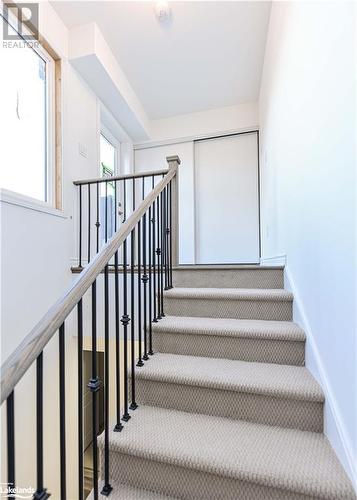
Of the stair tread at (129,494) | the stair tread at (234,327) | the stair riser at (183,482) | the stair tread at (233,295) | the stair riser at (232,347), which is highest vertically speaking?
the stair tread at (233,295)

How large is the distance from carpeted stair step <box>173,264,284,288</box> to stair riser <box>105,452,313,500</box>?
1.34m

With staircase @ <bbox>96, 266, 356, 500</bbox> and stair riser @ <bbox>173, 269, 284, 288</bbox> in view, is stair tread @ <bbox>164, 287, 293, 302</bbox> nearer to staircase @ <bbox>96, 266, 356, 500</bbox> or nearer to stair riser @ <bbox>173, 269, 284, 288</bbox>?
staircase @ <bbox>96, 266, 356, 500</bbox>

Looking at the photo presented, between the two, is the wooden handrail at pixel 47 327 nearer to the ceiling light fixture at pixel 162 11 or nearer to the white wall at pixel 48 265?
the white wall at pixel 48 265

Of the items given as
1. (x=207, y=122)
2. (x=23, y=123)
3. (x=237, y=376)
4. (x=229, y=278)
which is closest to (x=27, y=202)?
(x=23, y=123)

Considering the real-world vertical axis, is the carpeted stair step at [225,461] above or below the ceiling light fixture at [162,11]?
below

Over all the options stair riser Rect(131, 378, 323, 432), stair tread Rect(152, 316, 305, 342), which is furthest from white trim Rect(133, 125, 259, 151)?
stair riser Rect(131, 378, 323, 432)

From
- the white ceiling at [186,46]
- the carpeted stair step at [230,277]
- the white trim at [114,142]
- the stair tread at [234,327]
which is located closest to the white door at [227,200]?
the white ceiling at [186,46]

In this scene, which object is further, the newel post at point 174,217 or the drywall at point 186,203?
the drywall at point 186,203

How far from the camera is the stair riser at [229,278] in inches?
86.7

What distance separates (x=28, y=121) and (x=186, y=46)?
74.3 inches

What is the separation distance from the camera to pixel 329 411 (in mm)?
1152

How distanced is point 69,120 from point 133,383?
8.56ft

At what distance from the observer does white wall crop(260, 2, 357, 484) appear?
A: 0.97 metres

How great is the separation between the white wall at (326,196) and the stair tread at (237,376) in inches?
3.3
